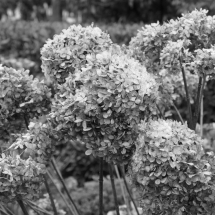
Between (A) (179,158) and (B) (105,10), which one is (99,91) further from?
(B) (105,10)

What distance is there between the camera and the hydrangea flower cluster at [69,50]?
2318 mm

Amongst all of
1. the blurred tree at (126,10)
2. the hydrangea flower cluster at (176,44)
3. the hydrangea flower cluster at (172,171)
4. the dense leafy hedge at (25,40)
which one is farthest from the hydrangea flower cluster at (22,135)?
the blurred tree at (126,10)

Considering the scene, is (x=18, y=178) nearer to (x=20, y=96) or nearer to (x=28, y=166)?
(x=28, y=166)

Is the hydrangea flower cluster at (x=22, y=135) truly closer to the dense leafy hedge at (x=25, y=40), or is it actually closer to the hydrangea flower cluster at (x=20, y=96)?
the hydrangea flower cluster at (x=20, y=96)

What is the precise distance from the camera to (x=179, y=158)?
1.91 meters

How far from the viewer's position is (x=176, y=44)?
2268mm

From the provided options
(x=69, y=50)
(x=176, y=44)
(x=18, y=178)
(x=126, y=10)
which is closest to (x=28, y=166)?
(x=18, y=178)

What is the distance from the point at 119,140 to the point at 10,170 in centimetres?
50

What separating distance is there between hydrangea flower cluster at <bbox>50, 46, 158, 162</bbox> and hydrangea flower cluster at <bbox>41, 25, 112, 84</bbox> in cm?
21

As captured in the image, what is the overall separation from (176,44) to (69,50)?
0.53m

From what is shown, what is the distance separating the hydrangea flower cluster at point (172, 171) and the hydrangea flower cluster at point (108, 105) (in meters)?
0.10

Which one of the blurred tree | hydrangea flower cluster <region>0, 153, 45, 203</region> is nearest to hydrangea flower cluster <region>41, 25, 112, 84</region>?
hydrangea flower cluster <region>0, 153, 45, 203</region>

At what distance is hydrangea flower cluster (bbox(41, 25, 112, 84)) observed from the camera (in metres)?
2.32

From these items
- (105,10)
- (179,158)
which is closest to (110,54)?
(179,158)
